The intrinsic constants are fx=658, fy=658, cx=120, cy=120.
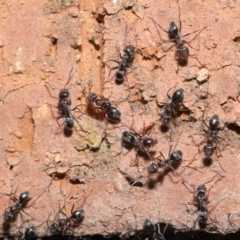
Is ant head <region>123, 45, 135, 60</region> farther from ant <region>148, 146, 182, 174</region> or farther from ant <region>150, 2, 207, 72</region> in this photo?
ant <region>148, 146, 182, 174</region>

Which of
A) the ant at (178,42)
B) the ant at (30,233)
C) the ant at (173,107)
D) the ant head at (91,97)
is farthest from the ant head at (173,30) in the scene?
the ant at (30,233)

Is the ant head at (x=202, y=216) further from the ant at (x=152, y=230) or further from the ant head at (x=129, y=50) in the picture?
the ant head at (x=129, y=50)

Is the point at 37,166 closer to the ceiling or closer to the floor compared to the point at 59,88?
closer to the floor

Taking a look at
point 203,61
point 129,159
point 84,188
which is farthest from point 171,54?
point 84,188

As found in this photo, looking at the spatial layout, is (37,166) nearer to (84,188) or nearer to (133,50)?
(84,188)

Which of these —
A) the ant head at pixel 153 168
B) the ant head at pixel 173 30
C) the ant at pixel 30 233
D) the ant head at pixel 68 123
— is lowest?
the ant at pixel 30 233

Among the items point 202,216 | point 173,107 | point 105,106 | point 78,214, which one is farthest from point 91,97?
point 202,216
